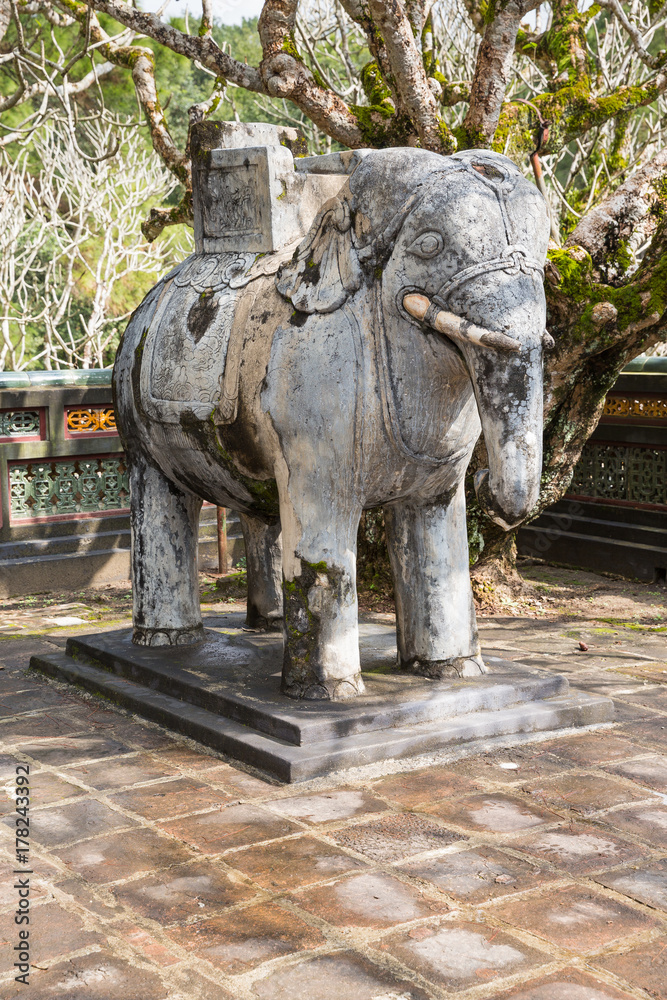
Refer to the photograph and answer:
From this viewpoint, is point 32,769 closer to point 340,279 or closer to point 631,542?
point 340,279

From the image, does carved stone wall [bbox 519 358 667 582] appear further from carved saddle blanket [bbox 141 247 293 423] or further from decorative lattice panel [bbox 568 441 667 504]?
carved saddle blanket [bbox 141 247 293 423]

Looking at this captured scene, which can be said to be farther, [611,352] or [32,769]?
[611,352]

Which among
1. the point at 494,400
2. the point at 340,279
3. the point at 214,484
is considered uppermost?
the point at 340,279

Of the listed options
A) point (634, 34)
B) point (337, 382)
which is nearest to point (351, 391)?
point (337, 382)

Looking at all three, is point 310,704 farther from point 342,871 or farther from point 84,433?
point 84,433

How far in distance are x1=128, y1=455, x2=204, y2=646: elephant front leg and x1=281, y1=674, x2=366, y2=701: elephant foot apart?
925 millimetres

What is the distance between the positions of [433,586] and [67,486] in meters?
3.73

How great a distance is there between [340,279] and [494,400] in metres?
0.72

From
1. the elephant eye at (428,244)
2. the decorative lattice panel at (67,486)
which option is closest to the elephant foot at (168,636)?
the elephant eye at (428,244)

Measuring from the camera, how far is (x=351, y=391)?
146 inches

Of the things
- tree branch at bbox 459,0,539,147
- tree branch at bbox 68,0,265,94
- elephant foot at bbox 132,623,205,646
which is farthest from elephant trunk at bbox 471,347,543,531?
tree branch at bbox 68,0,265,94

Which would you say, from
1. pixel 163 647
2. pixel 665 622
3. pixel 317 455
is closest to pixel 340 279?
pixel 317 455

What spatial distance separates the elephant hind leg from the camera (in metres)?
5.02

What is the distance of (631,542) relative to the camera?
7.28 metres
